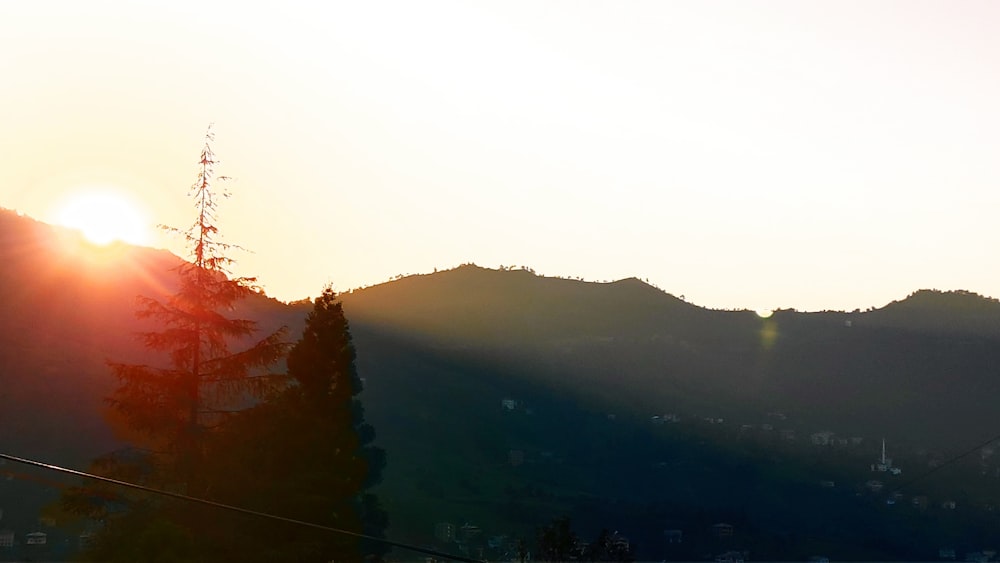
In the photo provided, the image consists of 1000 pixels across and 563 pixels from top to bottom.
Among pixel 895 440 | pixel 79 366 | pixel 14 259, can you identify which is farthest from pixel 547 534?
pixel 895 440

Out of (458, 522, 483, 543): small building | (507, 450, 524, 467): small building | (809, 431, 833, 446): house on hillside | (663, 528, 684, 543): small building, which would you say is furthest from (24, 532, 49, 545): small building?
(809, 431, 833, 446): house on hillside

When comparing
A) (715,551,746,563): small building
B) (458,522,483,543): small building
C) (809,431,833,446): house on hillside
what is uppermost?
(809,431,833,446): house on hillside

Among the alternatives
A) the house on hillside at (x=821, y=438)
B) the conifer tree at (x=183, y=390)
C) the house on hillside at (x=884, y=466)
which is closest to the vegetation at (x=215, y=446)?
the conifer tree at (x=183, y=390)

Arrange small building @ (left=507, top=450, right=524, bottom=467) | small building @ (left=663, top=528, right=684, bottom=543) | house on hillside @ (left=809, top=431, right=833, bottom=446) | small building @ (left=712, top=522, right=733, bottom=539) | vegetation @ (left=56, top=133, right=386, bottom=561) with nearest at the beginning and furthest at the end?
vegetation @ (left=56, top=133, right=386, bottom=561), small building @ (left=663, top=528, right=684, bottom=543), small building @ (left=712, top=522, right=733, bottom=539), small building @ (left=507, top=450, right=524, bottom=467), house on hillside @ (left=809, top=431, right=833, bottom=446)

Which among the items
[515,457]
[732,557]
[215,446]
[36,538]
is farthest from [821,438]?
[215,446]

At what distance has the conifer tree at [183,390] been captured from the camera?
3231 centimetres

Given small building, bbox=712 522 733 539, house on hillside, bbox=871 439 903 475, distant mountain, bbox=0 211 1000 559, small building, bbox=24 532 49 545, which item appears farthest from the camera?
house on hillside, bbox=871 439 903 475

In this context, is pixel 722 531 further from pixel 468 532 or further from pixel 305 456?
pixel 305 456

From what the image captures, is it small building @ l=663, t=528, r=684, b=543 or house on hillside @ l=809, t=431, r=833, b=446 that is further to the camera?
house on hillside @ l=809, t=431, r=833, b=446

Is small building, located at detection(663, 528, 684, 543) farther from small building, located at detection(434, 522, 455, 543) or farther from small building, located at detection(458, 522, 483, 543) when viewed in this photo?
small building, located at detection(434, 522, 455, 543)

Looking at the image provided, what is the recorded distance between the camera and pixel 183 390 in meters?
33.6

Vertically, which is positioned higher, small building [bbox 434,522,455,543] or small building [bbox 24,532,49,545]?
small building [bbox 24,532,49,545]

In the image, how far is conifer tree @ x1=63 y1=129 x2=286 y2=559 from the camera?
3231cm

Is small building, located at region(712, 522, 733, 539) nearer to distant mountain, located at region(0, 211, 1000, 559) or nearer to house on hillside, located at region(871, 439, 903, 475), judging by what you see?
distant mountain, located at region(0, 211, 1000, 559)
